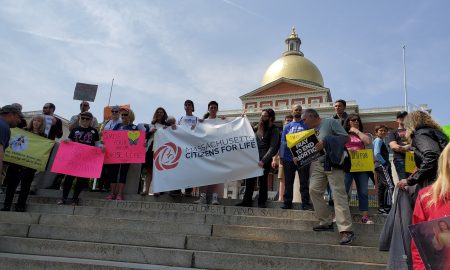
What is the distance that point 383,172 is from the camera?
6.83m

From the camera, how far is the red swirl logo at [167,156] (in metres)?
7.18

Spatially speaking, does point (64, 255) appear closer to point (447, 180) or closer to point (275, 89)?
point (447, 180)

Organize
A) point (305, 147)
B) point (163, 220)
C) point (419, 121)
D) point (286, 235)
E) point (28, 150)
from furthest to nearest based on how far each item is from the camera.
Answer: point (28, 150) → point (163, 220) → point (305, 147) → point (286, 235) → point (419, 121)

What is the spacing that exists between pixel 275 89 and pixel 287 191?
2070 inches

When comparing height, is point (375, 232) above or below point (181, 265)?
above

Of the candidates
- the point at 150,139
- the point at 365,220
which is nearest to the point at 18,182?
the point at 150,139

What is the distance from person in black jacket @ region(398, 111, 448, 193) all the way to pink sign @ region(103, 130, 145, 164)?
512 centimetres

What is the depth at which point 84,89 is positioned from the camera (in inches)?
422

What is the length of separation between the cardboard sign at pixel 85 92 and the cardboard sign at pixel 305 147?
23.8 feet

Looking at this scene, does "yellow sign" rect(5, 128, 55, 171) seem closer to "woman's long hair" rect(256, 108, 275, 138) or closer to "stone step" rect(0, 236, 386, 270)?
"stone step" rect(0, 236, 386, 270)

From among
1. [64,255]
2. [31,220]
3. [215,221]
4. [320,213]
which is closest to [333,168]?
[320,213]

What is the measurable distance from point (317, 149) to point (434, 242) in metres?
3.26

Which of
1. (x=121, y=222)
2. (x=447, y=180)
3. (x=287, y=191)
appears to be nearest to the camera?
(x=447, y=180)

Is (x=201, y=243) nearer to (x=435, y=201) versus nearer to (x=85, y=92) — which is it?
(x=435, y=201)
